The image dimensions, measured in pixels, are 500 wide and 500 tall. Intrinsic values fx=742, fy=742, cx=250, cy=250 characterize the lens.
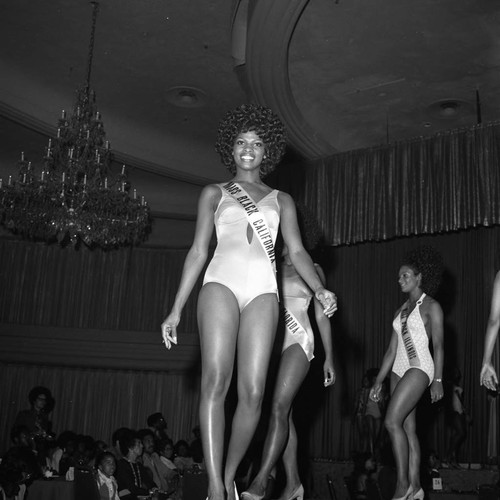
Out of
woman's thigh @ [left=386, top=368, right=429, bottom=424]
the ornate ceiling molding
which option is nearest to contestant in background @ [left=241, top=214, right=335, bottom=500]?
woman's thigh @ [left=386, top=368, right=429, bottom=424]

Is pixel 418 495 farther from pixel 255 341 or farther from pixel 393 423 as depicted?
pixel 255 341

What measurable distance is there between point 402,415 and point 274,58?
408cm

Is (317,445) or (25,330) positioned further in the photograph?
(25,330)

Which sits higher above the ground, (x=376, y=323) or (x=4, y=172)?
(x=4, y=172)

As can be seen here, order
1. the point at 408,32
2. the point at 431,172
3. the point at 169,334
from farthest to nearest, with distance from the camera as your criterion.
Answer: the point at 431,172
the point at 408,32
the point at 169,334

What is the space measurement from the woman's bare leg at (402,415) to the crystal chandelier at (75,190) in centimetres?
489

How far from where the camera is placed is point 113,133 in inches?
451

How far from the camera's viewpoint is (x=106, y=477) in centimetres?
661

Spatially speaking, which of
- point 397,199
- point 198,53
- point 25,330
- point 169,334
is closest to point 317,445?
point 397,199

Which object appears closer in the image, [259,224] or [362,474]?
[259,224]

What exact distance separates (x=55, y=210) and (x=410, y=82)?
4632 millimetres

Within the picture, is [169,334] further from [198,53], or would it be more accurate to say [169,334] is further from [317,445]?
[317,445]

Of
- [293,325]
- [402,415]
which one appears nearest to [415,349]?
[402,415]

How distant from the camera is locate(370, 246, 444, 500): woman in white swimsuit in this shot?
4.92 meters
